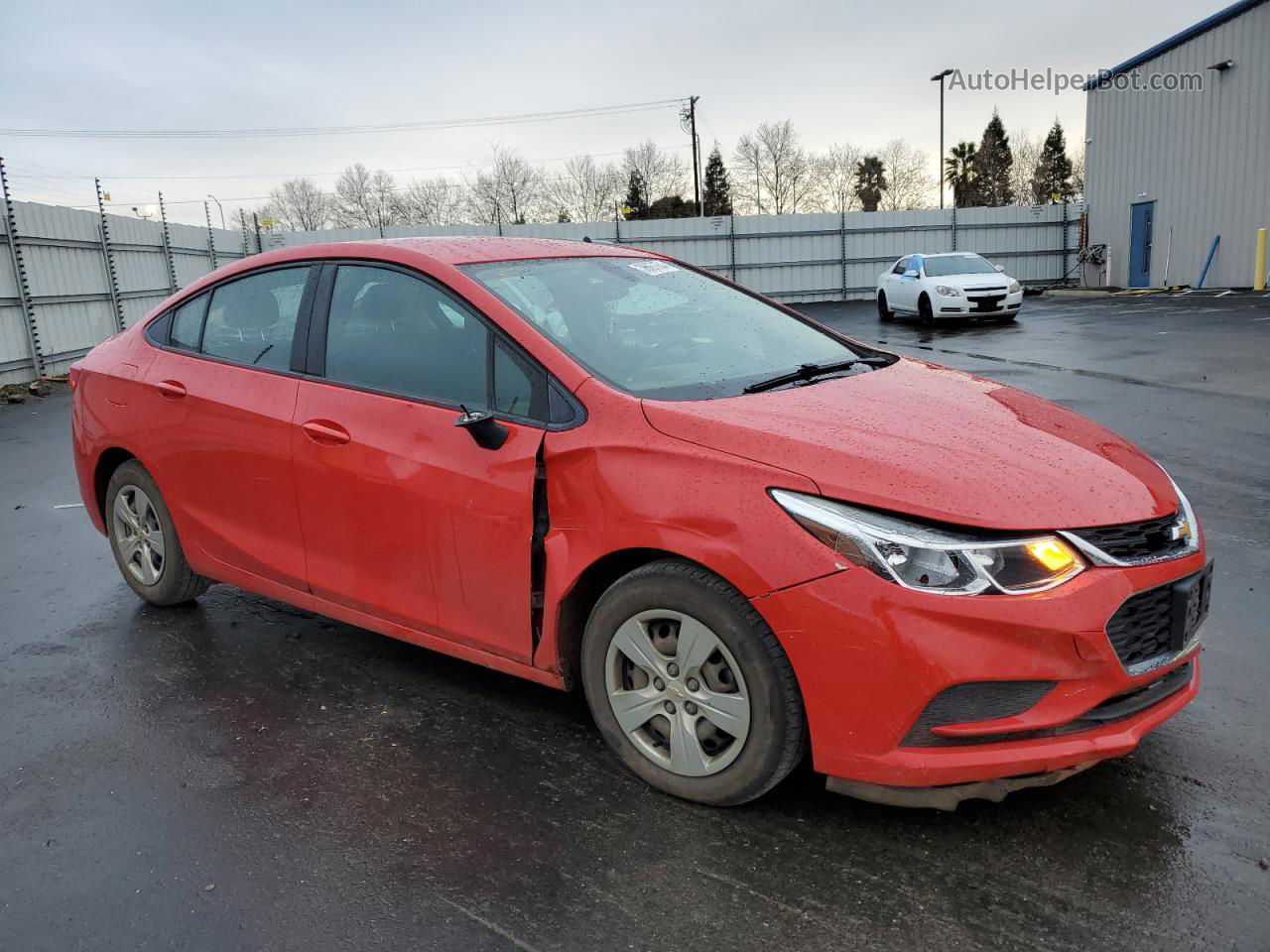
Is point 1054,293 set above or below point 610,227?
below

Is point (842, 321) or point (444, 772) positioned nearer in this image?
point (444, 772)

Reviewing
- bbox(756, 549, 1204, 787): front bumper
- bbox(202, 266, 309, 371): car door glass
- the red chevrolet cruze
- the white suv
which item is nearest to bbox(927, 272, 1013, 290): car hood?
the white suv

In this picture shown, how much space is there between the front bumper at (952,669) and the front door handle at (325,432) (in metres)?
1.68

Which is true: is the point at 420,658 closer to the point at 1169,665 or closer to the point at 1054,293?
the point at 1169,665

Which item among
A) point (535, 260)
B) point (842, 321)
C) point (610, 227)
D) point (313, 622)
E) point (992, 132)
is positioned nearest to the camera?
point (535, 260)

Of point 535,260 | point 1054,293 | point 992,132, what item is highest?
point 992,132

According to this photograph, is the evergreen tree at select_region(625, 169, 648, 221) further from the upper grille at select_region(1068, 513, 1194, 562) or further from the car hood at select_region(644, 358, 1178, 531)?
the upper grille at select_region(1068, 513, 1194, 562)

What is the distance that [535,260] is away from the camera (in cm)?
363

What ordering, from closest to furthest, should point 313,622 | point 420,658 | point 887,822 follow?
point 887,822
point 420,658
point 313,622

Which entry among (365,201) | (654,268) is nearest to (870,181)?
(365,201)

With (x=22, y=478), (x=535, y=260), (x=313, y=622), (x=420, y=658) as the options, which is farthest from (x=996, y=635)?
(x=22, y=478)

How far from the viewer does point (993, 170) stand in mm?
81875

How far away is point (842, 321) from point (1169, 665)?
68.4 feet

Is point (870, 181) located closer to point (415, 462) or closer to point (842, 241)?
point (842, 241)
